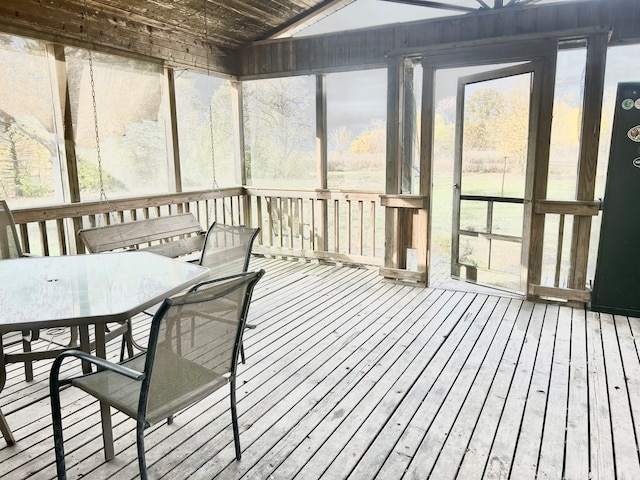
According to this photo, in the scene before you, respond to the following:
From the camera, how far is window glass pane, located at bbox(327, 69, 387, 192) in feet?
16.5

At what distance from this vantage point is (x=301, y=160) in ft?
18.5

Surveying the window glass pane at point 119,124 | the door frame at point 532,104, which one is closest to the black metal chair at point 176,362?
the window glass pane at point 119,124

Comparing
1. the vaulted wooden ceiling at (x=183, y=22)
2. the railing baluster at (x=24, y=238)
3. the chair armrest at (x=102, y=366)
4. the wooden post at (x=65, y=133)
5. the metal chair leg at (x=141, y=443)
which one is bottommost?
the metal chair leg at (x=141, y=443)

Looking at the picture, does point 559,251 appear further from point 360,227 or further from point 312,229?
point 312,229

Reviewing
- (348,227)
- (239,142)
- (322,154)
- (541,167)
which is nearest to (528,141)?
(541,167)

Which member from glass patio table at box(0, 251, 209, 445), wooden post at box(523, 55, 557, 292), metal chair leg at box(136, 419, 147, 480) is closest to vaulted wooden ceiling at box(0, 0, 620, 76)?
wooden post at box(523, 55, 557, 292)

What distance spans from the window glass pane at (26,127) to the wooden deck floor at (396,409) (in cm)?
159

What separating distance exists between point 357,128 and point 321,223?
125 cm

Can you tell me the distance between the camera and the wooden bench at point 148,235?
12.0ft

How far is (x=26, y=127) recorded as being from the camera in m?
3.71

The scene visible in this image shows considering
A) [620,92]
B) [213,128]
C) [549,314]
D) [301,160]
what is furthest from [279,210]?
[620,92]

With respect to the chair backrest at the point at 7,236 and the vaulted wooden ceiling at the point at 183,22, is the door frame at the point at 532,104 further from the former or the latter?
the chair backrest at the point at 7,236

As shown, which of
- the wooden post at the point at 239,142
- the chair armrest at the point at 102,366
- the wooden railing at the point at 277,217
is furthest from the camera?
the wooden post at the point at 239,142

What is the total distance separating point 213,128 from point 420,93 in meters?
2.60
